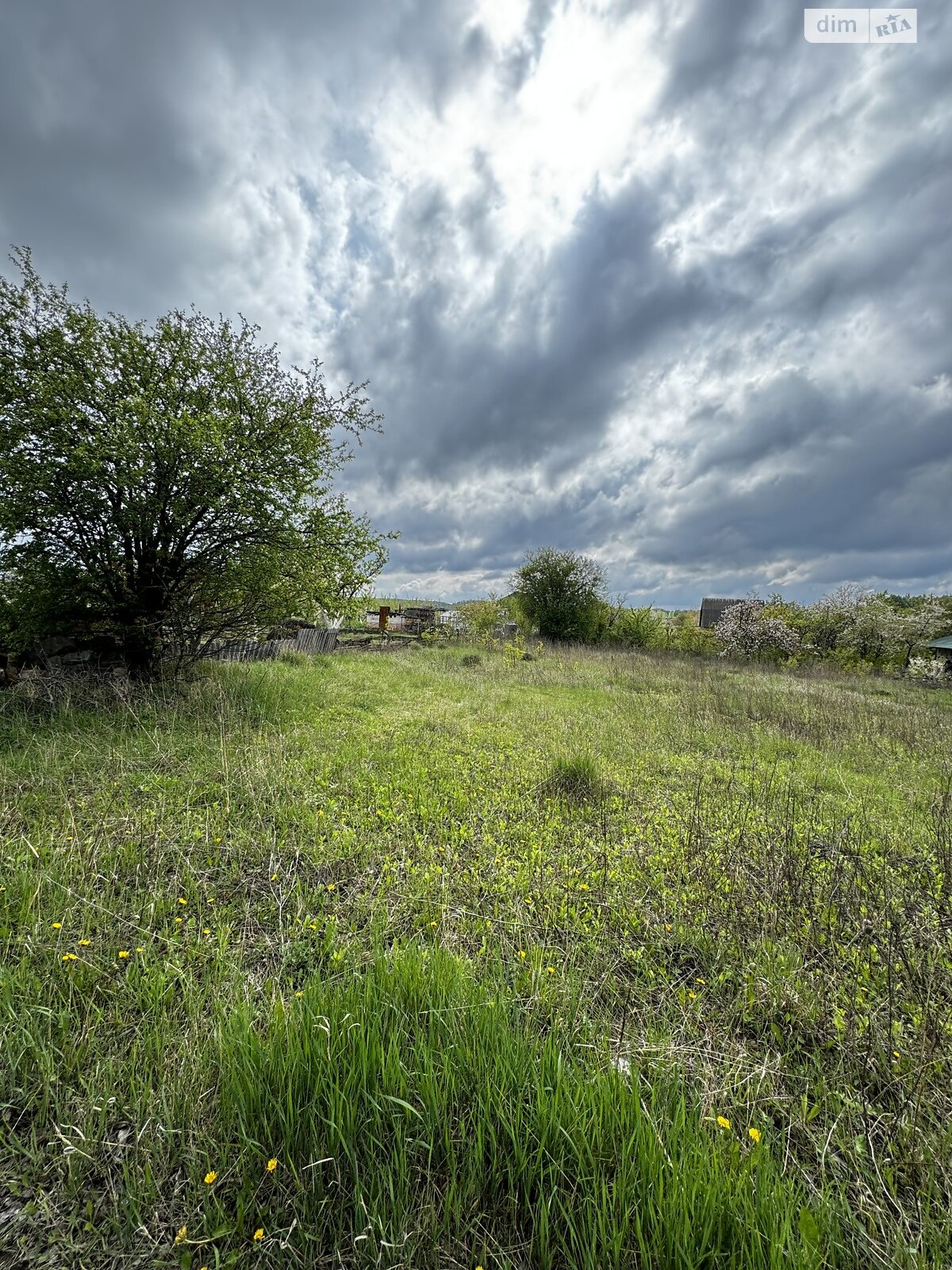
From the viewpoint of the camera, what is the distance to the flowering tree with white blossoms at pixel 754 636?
83.0ft

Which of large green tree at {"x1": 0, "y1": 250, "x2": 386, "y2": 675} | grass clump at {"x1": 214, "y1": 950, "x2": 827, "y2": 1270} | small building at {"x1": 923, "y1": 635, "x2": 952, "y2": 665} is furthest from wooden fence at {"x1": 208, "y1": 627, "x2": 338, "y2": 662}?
small building at {"x1": 923, "y1": 635, "x2": 952, "y2": 665}

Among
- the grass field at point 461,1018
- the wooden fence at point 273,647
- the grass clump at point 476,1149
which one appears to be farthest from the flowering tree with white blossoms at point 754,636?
the grass clump at point 476,1149

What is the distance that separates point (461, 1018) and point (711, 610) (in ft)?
159

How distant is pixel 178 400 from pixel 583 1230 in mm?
10255

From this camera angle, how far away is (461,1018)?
2.07m

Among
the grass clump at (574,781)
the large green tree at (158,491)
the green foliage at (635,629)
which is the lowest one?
the grass clump at (574,781)

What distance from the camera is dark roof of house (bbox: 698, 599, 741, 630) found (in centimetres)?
4278

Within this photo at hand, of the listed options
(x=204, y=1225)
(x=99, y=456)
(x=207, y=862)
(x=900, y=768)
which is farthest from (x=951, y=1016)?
(x=99, y=456)

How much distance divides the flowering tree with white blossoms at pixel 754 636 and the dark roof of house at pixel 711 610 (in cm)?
1589

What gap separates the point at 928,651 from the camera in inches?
1073

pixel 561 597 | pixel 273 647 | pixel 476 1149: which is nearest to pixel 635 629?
pixel 561 597

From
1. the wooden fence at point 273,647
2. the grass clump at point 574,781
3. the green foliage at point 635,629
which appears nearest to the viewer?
the grass clump at point 574,781

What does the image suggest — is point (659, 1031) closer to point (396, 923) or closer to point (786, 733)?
point (396, 923)

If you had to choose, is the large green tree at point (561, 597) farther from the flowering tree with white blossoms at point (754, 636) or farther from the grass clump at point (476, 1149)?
the grass clump at point (476, 1149)
